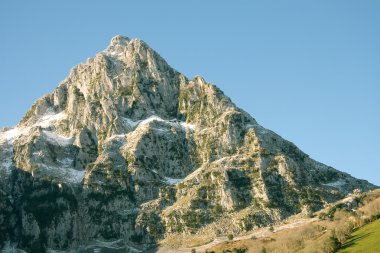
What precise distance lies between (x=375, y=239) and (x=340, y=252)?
40.4 ft

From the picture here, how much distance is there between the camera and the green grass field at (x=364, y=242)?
6617 inches

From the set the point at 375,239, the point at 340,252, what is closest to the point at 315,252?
the point at 340,252

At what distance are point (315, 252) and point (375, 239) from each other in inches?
801

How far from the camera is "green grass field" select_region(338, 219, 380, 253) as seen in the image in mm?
168062

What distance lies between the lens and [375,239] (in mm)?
177375

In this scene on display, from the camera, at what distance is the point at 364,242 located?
583ft

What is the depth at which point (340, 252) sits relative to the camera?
17962 centimetres

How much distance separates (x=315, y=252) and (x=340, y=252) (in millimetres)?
8325

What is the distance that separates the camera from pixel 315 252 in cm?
18238

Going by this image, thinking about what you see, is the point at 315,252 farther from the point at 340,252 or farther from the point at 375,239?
the point at 375,239
